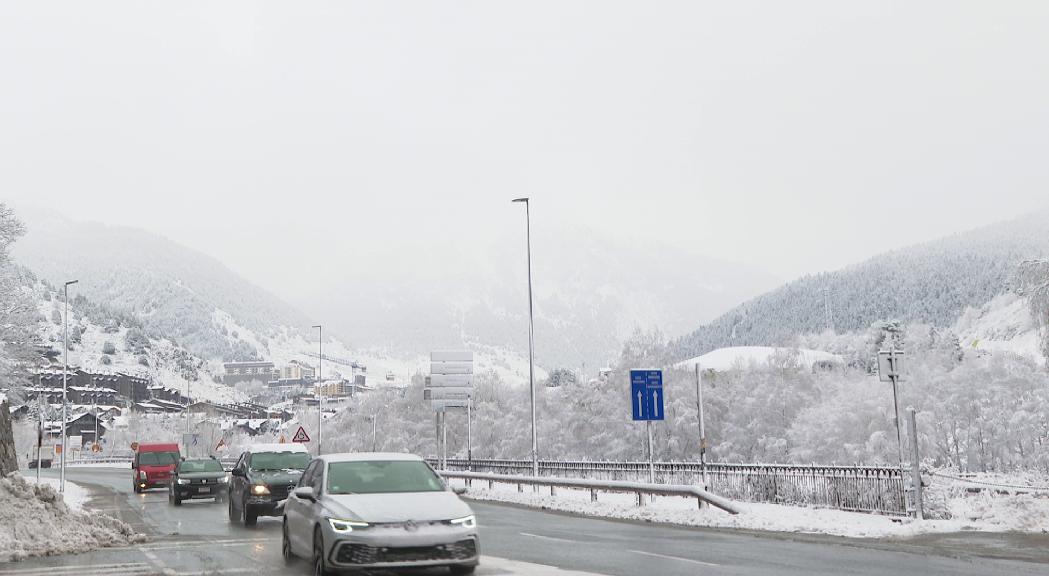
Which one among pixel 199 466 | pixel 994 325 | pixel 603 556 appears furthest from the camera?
pixel 994 325

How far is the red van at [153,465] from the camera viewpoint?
145 ft

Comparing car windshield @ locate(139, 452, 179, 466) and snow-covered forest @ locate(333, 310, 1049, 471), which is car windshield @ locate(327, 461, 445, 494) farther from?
snow-covered forest @ locate(333, 310, 1049, 471)

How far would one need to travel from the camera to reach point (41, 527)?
17219mm

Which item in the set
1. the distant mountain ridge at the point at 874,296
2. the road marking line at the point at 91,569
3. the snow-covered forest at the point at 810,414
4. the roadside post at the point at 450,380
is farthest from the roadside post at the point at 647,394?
the distant mountain ridge at the point at 874,296

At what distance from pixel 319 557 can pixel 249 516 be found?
38.7 feet

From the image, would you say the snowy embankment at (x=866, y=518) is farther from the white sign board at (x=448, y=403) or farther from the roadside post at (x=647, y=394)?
the white sign board at (x=448, y=403)

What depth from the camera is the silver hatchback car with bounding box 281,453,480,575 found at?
1095cm

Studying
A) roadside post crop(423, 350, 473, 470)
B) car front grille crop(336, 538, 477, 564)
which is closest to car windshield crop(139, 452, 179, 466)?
roadside post crop(423, 350, 473, 470)

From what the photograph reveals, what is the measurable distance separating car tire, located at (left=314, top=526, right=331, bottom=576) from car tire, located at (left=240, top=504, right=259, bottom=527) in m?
11.3

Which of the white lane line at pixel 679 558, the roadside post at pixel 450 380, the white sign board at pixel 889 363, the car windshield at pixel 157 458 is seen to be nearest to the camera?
the white lane line at pixel 679 558

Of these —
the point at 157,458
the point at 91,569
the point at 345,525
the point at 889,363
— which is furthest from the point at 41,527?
the point at 157,458

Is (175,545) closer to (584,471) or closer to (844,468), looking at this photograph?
(844,468)

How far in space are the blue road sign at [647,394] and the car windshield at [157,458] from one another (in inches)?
1013

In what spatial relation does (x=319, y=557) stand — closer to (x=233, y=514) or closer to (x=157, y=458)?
(x=233, y=514)
